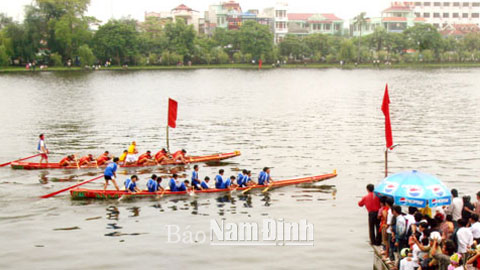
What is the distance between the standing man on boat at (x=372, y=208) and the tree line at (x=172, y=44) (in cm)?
11537

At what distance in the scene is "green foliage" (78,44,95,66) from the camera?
125m

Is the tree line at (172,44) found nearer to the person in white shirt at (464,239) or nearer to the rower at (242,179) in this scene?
the rower at (242,179)

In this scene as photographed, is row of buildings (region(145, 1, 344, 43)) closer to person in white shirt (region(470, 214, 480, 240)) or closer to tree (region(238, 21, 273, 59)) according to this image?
tree (region(238, 21, 273, 59))

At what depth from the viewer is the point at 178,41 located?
13762cm

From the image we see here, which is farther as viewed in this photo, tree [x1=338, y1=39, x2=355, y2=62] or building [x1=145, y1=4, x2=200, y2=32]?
building [x1=145, y1=4, x2=200, y2=32]

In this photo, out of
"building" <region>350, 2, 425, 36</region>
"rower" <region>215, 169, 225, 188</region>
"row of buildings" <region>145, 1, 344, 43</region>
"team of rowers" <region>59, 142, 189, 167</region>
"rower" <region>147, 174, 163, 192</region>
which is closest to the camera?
"rower" <region>147, 174, 163, 192</region>

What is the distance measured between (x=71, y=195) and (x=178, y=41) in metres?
114

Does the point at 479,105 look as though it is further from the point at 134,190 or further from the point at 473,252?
the point at 473,252

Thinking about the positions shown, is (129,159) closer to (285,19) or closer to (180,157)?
(180,157)

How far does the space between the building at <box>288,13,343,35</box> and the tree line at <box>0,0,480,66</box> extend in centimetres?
3099

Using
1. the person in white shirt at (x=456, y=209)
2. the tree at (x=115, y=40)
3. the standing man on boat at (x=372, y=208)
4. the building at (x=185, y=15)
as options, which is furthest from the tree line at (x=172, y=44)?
the person in white shirt at (x=456, y=209)

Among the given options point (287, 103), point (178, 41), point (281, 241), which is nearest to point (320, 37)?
point (178, 41)

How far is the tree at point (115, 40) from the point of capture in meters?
129

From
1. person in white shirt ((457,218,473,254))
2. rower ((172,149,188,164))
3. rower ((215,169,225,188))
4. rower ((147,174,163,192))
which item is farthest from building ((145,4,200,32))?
person in white shirt ((457,218,473,254))
